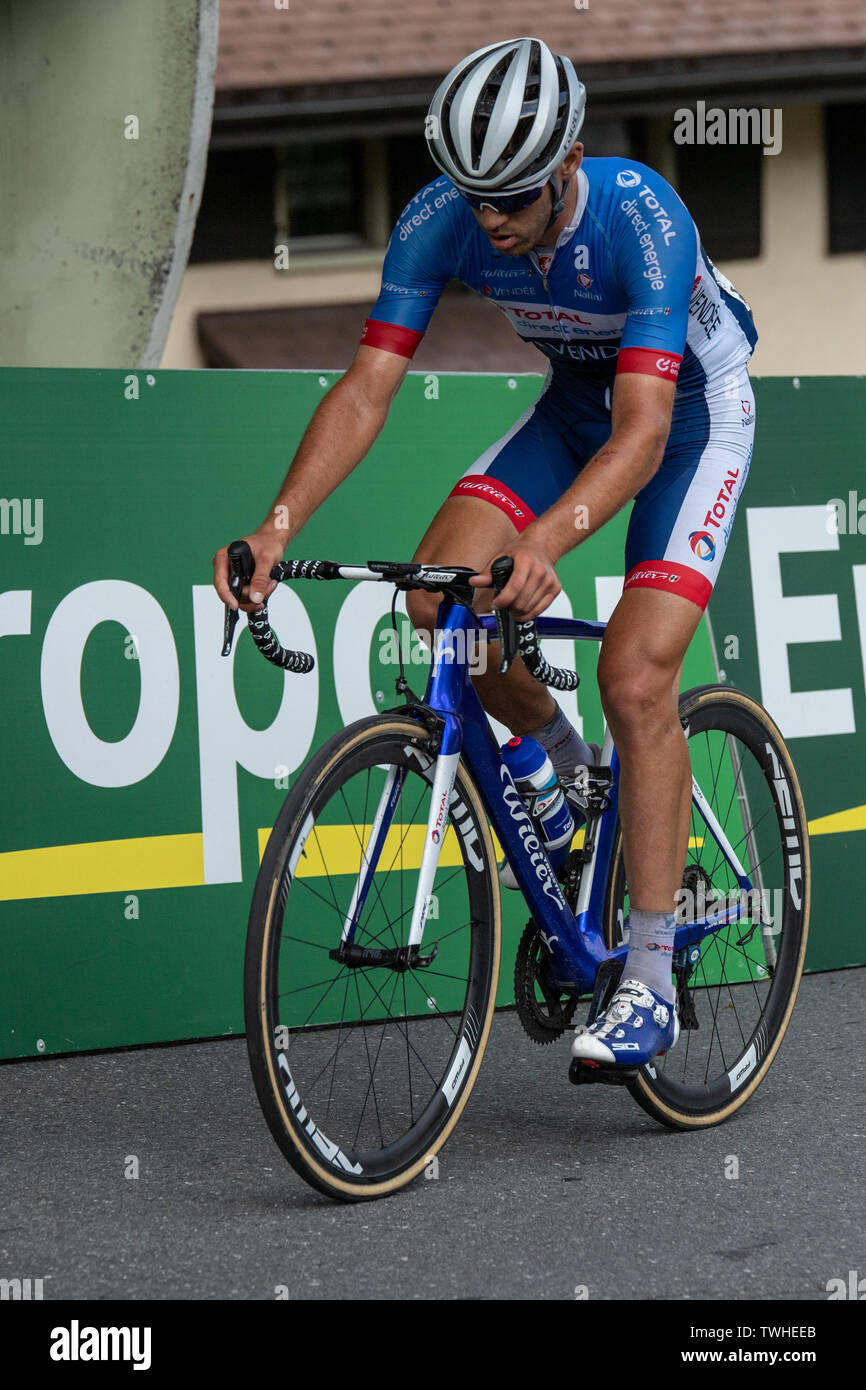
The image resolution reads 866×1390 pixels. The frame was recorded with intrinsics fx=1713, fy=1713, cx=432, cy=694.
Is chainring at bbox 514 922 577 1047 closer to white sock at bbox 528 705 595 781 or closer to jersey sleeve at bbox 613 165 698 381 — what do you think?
white sock at bbox 528 705 595 781

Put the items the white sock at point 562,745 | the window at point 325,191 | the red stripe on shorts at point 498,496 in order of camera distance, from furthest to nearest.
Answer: the window at point 325,191 < the white sock at point 562,745 < the red stripe on shorts at point 498,496

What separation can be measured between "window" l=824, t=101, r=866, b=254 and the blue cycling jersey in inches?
548

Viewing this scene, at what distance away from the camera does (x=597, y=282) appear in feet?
11.7

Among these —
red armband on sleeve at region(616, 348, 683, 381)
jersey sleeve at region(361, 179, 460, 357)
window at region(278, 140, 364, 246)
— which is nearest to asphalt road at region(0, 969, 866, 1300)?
red armband on sleeve at region(616, 348, 683, 381)

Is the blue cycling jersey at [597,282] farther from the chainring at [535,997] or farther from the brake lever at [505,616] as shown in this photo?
the chainring at [535,997]

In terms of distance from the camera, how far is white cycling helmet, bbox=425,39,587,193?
3.30 metres

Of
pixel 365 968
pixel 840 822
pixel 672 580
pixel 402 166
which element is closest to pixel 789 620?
pixel 840 822

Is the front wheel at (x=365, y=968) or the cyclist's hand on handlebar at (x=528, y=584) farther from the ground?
the cyclist's hand on handlebar at (x=528, y=584)

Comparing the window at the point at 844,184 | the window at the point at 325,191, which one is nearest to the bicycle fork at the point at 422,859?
the window at the point at 325,191

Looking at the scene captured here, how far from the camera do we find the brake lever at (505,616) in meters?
3.12

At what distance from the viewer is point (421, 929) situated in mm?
3416

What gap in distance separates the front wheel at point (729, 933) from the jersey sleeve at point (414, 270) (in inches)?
43.0

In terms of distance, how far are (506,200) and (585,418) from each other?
27.7 inches
